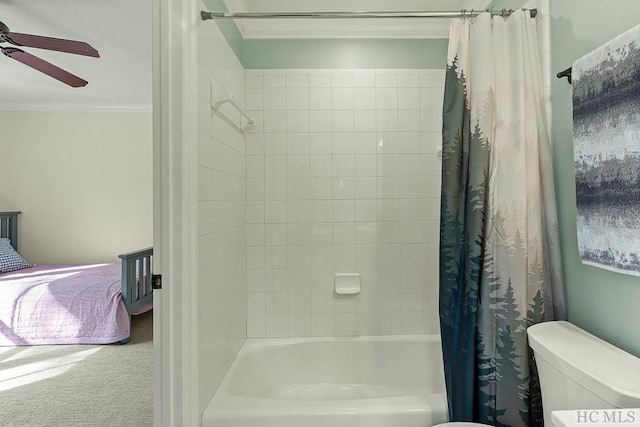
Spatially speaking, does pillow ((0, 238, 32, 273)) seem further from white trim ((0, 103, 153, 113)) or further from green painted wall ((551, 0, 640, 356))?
green painted wall ((551, 0, 640, 356))

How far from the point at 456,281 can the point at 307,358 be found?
3.75 feet

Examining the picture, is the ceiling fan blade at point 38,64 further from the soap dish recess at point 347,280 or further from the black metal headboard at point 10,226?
the black metal headboard at point 10,226

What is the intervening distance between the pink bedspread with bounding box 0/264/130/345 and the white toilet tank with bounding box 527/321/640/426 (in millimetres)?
3244

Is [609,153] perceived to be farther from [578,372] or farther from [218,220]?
[218,220]

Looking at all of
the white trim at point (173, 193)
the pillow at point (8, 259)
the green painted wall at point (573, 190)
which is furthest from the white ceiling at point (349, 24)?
the pillow at point (8, 259)

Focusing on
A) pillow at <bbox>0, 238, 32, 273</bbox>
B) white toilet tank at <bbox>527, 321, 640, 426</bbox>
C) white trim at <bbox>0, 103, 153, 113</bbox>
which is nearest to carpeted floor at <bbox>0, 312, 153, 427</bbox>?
pillow at <bbox>0, 238, 32, 273</bbox>

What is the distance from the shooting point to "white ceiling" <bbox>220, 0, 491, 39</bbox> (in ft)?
6.72

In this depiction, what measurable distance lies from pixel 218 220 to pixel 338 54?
1321mm

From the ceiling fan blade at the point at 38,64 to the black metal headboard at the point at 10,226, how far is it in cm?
259

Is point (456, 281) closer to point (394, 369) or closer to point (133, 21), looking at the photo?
point (394, 369)

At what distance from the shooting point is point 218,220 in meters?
1.62

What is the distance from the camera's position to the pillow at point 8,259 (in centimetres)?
379

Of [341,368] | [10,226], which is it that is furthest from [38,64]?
[341,368]

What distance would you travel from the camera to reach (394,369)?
6.90 ft
